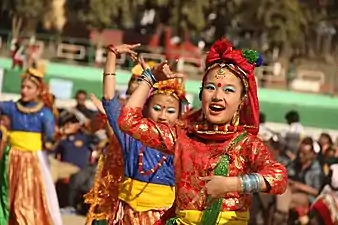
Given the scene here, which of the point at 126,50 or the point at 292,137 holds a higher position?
the point at 126,50

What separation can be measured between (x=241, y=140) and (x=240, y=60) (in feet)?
1.19

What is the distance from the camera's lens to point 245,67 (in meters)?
4.47

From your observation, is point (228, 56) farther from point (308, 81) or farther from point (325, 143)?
point (308, 81)

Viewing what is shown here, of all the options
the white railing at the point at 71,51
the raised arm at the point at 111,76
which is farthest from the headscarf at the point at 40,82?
the white railing at the point at 71,51

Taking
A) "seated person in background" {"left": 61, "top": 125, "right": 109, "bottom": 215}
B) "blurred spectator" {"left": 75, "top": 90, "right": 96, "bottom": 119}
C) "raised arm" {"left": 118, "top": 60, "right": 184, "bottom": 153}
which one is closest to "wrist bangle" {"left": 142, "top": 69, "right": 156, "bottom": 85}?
"raised arm" {"left": 118, "top": 60, "right": 184, "bottom": 153}

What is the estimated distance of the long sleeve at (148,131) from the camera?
4.60m

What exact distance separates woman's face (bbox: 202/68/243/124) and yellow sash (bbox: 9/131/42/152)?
13.9 feet

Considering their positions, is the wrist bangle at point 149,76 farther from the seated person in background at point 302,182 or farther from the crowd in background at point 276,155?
the seated person in background at point 302,182

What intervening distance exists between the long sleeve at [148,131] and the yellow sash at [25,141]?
398cm

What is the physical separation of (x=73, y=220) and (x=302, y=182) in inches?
104

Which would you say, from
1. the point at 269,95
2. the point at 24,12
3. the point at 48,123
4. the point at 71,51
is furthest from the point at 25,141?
the point at 24,12

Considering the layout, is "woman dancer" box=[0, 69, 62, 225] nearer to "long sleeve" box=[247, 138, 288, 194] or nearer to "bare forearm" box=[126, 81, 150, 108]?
"bare forearm" box=[126, 81, 150, 108]

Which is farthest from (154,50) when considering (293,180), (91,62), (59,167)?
(293,180)

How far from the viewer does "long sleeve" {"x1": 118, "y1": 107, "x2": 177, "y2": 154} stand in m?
4.60
